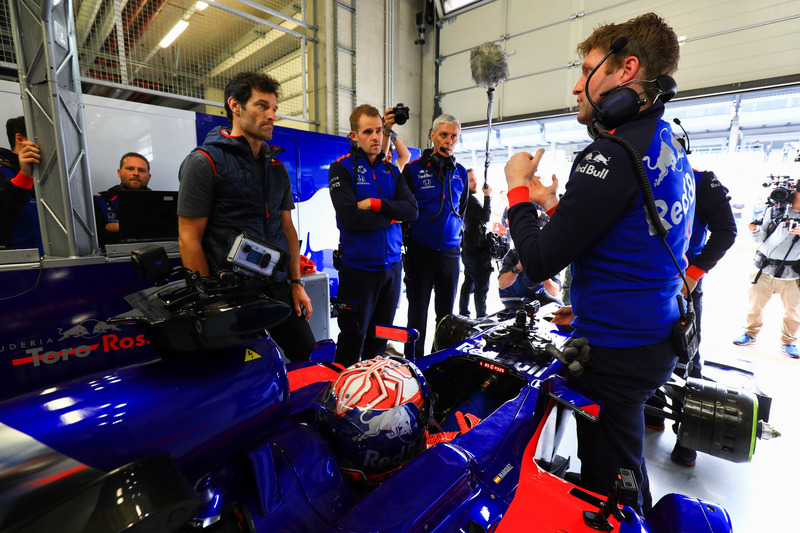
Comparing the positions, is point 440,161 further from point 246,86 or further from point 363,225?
point 246,86

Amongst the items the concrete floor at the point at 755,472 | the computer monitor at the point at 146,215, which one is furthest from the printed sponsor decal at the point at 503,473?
the computer monitor at the point at 146,215

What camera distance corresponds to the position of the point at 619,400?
1228 mm

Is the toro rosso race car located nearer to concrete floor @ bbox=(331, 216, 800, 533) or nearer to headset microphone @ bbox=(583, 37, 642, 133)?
headset microphone @ bbox=(583, 37, 642, 133)

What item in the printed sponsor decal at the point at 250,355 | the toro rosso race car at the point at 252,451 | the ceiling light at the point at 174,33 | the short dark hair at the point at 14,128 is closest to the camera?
the toro rosso race car at the point at 252,451

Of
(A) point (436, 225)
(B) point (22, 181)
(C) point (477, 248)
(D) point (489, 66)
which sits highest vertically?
(D) point (489, 66)

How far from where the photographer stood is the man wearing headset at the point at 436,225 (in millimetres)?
3145

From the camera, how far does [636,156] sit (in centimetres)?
104

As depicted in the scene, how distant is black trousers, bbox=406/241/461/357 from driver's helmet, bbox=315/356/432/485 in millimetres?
2039

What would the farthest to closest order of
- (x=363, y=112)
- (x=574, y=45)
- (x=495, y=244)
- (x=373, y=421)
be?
1. (x=574, y=45)
2. (x=495, y=244)
3. (x=363, y=112)
4. (x=373, y=421)

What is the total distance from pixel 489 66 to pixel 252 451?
13.5 ft

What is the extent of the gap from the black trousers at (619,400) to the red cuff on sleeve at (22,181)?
12.4 ft

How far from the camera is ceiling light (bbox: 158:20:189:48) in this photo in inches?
228

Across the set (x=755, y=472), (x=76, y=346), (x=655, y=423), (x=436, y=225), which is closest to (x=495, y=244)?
(x=436, y=225)

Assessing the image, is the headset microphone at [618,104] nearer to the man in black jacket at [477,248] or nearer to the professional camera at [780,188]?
the man in black jacket at [477,248]
